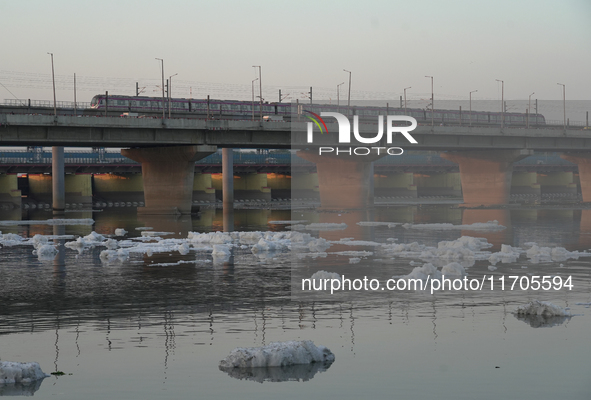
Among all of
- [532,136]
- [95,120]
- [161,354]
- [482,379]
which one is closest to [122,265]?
[161,354]

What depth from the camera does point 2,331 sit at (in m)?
14.1

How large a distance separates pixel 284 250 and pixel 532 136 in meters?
62.0

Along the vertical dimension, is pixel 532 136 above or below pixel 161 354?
above

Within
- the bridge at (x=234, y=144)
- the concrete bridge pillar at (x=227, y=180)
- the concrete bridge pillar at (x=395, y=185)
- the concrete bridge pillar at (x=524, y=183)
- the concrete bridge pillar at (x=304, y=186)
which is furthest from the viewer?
the concrete bridge pillar at (x=524, y=183)

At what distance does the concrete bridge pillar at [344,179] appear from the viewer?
79.7m

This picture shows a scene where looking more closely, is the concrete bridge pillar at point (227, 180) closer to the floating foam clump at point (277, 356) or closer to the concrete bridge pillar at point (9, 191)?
the concrete bridge pillar at point (9, 191)

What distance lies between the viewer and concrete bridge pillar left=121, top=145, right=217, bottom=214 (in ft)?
211

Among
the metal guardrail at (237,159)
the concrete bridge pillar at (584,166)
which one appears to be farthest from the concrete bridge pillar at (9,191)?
the concrete bridge pillar at (584,166)

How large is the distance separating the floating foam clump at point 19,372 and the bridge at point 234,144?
1871 inches

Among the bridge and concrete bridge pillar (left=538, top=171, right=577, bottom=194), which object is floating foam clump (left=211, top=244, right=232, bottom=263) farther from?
concrete bridge pillar (left=538, top=171, right=577, bottom=194)

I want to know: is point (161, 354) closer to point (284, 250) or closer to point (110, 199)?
point (284, 250)

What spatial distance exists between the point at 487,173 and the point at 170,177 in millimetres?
40846

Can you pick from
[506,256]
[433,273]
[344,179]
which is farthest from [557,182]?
[433,273]

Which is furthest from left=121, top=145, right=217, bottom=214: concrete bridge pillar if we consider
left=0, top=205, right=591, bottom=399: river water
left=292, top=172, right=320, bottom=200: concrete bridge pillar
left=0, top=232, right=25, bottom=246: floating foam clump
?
left=292, top=172, right=320, bottom=200: concrete bridge pillar
